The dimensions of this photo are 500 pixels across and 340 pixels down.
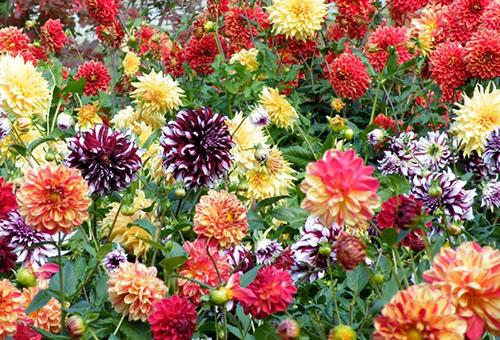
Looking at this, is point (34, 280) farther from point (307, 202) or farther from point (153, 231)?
point (307, 202)

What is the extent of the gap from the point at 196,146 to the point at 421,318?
551 mm

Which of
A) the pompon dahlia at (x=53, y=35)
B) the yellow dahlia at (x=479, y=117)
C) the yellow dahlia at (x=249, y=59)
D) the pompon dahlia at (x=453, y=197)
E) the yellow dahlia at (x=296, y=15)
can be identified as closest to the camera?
the pompon dahlia at (x=453, y=197)

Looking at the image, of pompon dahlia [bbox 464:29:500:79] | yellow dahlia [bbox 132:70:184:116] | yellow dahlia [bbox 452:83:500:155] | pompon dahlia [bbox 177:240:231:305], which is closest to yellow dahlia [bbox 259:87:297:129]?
yellow dahlia [bbox 132:70:184:116]

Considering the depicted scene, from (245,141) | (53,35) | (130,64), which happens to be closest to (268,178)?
(245,141)

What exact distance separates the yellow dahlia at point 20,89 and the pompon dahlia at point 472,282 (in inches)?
41.8

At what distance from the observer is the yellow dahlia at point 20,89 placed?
4.87 feet

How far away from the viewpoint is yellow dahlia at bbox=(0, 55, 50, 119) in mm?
1483

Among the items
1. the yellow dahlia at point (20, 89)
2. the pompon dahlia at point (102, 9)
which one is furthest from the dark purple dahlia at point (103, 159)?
the pompon dahlia at point (102, 9)

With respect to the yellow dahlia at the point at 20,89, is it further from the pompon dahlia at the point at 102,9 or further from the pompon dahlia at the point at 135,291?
the pompon dahlia at the point at 102,9

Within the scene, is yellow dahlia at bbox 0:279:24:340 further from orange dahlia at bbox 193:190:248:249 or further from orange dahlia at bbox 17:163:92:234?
orange dahlia at bbox 193:190:248:249

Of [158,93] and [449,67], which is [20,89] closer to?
[158,93]

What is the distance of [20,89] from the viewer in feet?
4.93

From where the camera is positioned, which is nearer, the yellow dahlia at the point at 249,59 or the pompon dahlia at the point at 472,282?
the pompon dahlia at the point at 472,282

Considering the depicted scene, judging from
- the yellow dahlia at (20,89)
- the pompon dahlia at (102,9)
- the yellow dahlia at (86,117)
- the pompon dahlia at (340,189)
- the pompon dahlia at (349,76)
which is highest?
the pompon dahlia at (340,189)
